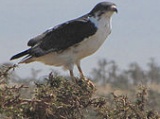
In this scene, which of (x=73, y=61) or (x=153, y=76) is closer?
(x=73, y=61)

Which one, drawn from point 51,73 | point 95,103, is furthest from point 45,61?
point 95,103

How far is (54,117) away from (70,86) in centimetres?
45

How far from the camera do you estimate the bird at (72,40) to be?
26.6 ft

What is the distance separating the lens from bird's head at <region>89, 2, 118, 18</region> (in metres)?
8.39

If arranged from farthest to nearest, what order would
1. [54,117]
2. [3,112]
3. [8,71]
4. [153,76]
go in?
[153,76] < [54,117] < [8,71] < [3,112]

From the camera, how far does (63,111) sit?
450 cm

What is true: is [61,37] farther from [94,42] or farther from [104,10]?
[94,42]

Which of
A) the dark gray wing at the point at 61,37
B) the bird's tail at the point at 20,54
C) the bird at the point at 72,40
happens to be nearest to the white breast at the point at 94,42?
the bird at the point at 72,40

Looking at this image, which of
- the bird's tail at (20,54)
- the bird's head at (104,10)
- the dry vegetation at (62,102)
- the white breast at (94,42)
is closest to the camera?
the dry vegetation at (62,102)

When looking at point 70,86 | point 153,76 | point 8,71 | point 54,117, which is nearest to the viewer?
point 8,71

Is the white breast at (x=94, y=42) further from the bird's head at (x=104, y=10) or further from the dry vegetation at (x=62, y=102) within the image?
the dry vegetation at (x=62, y=102)

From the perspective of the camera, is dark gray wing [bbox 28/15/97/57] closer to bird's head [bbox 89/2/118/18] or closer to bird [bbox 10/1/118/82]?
bird [bbox 10/1/118/82]

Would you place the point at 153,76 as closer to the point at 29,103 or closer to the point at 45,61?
the point at 45,61

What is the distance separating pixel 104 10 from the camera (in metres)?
8.48
